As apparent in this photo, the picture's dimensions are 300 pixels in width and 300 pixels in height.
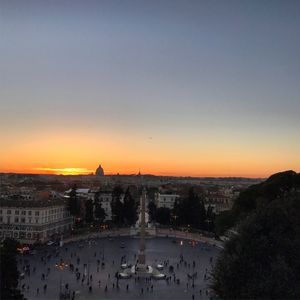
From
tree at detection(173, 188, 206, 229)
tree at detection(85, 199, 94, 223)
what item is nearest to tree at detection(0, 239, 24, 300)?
tree at detection(173, 188, 206, 229)

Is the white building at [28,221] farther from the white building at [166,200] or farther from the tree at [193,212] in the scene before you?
the white building at [166,200]

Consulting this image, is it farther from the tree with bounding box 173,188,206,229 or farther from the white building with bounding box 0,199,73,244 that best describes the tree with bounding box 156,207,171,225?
the white building with bounding box 0,199,73,244

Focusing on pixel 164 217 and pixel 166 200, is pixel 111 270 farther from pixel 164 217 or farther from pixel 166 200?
pixel 166 200

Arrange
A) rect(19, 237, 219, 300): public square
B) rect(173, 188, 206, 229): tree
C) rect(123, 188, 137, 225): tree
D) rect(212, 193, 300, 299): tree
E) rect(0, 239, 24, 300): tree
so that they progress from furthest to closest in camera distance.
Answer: rect(123, 188, 137, 225): tree → rect(173, 188, 206, 229): tree → rect(19, 237, 219, 300): public square → rect(0, 239, 24, 300): tree → rect(212, 193, 300, 299): tree

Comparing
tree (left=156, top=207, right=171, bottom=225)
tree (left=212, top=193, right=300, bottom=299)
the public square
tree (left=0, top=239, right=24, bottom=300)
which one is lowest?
the public square

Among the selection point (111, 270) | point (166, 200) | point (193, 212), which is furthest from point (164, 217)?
point (111, 270)

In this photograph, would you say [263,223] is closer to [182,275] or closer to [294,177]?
[294,177]
